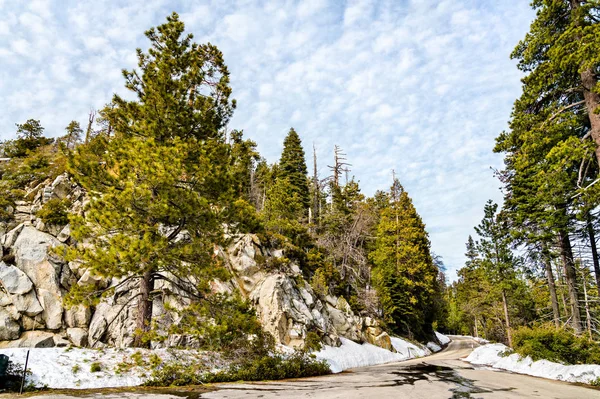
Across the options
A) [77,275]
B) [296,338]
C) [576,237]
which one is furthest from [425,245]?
[77,275]

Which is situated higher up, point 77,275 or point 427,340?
point 77,275

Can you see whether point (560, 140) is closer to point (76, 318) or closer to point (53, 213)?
point (76, 318)

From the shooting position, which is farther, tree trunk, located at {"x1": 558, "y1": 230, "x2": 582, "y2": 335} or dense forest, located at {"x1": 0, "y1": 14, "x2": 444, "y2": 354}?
tree trunk, located at {"x1": 558, "y1": 230, "x2": 582, "y2": 335}

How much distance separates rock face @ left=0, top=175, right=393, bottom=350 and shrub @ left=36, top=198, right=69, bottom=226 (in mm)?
337

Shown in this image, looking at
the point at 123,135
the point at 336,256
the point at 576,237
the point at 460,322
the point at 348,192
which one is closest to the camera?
the point at 123,135

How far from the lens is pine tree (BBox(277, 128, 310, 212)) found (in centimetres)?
3975

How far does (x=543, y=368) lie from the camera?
42.9ft

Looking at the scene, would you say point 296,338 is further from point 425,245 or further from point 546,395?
point 425,245

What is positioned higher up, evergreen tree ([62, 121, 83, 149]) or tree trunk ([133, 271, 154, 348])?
evergreen tree ([62, 121, 83, 149])

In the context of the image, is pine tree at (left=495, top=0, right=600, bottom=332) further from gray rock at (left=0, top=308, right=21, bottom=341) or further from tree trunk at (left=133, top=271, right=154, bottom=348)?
gray rock at (left=0, top=308, right=21, bottom=341)

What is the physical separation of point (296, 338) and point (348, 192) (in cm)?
2367

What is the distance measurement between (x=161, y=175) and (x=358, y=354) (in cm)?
1728

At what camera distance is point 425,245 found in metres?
37.3

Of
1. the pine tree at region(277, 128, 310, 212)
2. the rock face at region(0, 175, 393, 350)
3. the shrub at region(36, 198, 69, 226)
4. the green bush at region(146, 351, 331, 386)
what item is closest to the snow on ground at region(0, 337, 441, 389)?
the green bush at region(146, 351, 331, 386)
